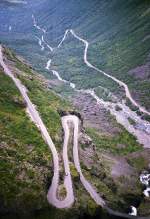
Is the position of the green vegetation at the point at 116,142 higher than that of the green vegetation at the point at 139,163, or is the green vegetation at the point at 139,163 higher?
the green vegetation at the point at 116,142

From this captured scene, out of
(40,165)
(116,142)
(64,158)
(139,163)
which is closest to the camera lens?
(40,165)

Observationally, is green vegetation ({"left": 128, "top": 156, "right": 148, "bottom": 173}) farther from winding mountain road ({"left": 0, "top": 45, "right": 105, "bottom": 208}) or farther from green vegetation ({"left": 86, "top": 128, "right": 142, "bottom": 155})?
winding mountain road ({"left": 0, "top": 45, "right": 105, "bottom": 208})

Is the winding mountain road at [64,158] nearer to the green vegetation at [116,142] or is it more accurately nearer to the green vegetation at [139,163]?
the green vegetation at [116,142]

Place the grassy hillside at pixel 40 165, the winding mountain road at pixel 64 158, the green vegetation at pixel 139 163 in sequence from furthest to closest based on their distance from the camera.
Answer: the green vegetation at pixel 139 163, the winding mountain road at pixel 64 158, the grassy hillside at pixel 40 165

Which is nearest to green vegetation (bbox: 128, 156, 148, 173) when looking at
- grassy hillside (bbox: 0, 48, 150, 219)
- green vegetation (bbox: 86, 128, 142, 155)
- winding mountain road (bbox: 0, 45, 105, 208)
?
grassy hillside (bbox: 0, 48, 150, 219)

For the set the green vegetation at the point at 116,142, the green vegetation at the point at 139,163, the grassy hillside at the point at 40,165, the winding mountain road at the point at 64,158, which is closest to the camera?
the grassy hillside at the point at 40,165

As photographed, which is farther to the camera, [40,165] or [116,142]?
[116,142]

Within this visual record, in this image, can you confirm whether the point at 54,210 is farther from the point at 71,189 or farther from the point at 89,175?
the point at 89,175

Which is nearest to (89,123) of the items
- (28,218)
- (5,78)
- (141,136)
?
(141,136)

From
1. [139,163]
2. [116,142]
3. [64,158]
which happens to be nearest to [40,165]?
[64,158]

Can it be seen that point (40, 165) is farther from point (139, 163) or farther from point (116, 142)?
point (116, 142)

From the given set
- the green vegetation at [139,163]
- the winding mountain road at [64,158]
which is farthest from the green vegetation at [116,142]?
the winding mountain road at [64,158]
